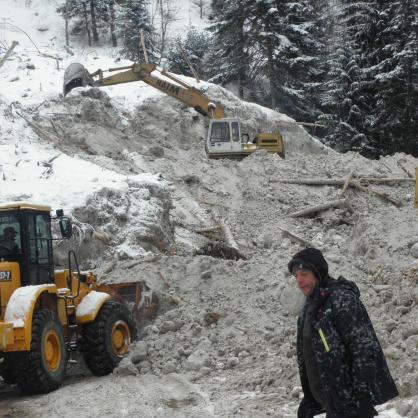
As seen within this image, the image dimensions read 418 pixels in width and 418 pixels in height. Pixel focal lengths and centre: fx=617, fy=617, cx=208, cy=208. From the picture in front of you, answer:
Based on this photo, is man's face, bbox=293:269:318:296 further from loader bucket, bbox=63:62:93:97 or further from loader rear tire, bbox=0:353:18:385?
loader bucket, bbox=63:62:93:97

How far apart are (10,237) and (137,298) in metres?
2.59

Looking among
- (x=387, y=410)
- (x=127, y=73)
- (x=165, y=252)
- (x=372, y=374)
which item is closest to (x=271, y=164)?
(x=127, y=73)

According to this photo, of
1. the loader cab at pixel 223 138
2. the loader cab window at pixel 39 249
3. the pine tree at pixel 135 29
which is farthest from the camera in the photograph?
the pine tree at pixel 135 29

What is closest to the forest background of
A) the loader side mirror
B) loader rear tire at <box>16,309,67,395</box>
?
the loader side mirror

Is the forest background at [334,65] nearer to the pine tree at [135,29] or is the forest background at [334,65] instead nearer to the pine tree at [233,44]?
the pine tree at [233,44]

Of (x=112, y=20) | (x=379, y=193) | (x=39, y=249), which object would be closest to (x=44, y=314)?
(x=39, y=249)

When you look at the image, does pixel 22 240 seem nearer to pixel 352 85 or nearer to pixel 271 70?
pixel 352 85

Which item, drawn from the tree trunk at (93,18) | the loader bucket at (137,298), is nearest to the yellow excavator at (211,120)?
the loader bucket at (137,298)

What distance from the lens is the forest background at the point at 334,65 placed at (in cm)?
3019

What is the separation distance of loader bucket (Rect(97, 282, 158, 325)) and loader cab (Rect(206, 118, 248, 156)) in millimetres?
12829

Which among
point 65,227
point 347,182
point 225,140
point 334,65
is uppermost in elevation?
point 334,65

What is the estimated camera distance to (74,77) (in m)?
21.3

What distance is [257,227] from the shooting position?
17.0m

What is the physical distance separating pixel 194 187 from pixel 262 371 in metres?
12.5
